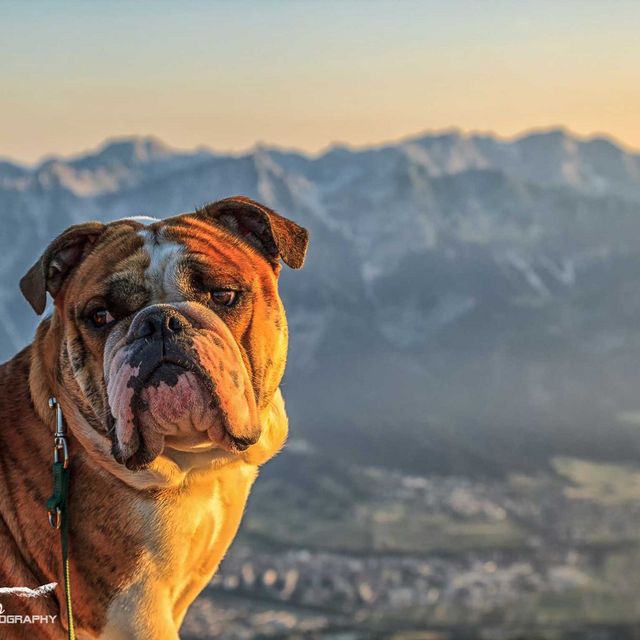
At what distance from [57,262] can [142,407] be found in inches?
28.8

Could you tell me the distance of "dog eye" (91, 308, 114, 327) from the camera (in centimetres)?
336

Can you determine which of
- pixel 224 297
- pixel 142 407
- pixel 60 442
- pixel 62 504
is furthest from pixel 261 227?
pixel 62 504

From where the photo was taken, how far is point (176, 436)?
131 inches

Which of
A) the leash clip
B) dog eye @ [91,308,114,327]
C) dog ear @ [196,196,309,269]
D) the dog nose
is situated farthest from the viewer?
Result: dog ear @ [196,196,309,269]

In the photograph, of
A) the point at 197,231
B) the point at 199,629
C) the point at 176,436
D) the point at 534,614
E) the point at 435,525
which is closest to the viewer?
the point at 176,436

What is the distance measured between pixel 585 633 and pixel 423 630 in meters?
18.5

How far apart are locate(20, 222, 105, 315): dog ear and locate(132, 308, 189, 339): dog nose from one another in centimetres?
52

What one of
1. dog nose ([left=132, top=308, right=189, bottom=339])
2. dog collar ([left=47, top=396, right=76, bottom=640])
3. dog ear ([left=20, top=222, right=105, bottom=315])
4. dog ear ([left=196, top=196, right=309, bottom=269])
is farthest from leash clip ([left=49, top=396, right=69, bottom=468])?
dog ear ([left=196, top=196, right=309, bottom=269])

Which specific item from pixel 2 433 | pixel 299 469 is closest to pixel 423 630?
pixel 299 469

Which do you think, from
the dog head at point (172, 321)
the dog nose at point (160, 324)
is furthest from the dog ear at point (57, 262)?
the dog nose at point (160, 324)

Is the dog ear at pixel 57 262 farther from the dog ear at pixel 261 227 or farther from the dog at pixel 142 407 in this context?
the dog ear at pixel 261 227

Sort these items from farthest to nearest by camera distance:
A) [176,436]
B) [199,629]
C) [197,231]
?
1. [199,629]
2. [197,231]
3. [176,436]

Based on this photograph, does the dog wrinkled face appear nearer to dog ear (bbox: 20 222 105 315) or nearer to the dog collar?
dog ear (bbox: 20 222 105 315)

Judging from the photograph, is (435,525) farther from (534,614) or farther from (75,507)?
(75,507)
